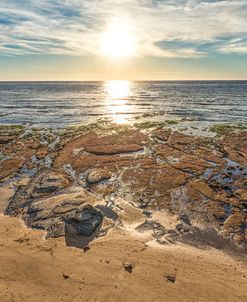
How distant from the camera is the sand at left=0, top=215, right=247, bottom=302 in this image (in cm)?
1175

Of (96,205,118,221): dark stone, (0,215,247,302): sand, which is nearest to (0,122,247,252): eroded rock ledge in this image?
(96,205,118,221): dark stone

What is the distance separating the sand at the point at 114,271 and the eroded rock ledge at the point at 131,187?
116cm

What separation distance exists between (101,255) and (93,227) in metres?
2.76

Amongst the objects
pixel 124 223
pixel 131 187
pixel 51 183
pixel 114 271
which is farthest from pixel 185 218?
pixel 51 183

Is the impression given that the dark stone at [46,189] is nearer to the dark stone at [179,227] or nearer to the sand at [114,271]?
the sand at [114,271]

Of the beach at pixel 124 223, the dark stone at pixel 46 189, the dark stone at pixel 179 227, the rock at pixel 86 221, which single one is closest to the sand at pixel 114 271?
the beach at pixel 124 223

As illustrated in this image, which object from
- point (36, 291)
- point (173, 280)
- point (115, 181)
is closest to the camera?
point (36, 291)

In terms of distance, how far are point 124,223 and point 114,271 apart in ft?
16.3

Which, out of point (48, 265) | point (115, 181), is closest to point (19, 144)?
point (115, 181)

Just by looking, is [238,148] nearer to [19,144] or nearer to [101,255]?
[101,255]

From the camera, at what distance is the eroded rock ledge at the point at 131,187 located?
57.0 feet

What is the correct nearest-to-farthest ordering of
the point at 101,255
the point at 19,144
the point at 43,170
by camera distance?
1. the point at 101,255
2. the point at 43,170
3. the point at 19,144

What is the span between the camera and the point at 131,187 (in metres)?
23.6

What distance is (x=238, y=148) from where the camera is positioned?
3416 cm
